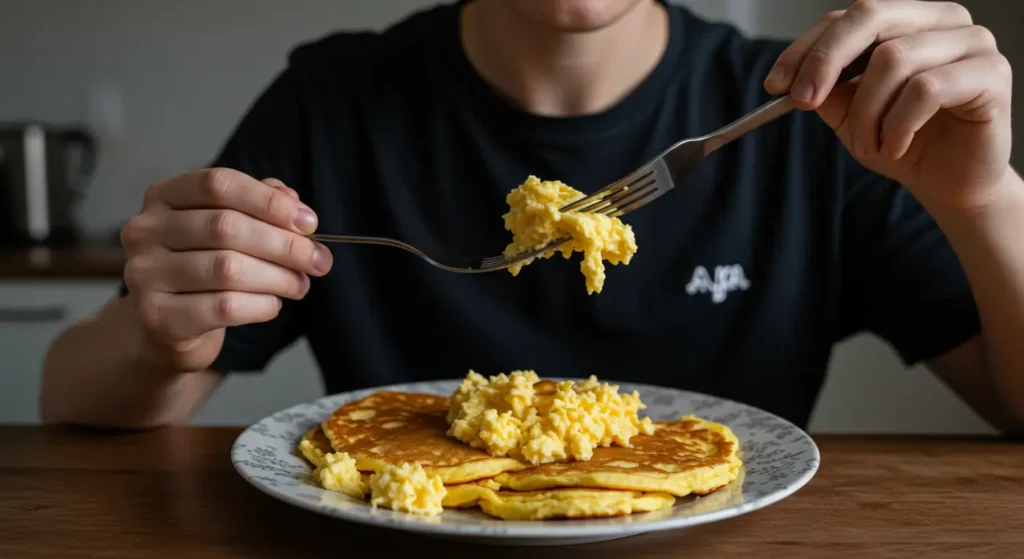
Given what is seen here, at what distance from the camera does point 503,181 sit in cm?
155

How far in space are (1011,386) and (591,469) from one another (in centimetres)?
76

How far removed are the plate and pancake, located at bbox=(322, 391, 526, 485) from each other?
1.9 inches

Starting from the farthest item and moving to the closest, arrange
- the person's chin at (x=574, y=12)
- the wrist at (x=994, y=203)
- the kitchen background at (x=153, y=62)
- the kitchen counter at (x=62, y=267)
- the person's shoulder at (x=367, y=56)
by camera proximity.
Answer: the kitchen background at (x=153, y=62)
the kitchen counter at (x=62, y=267)
the person's shoulder at (x=367, y=56)
the person's chin at (x=574, y=12)
the wrist at (x=994, y=203)

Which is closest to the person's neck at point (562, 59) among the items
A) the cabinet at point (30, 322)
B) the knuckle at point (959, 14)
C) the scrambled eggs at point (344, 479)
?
the knuckle at point (959, 14)

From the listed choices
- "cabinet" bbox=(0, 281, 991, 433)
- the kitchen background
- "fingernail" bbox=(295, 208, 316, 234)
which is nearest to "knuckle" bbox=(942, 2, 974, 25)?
"fingernail" bbox=(295, 208, 316, 234)

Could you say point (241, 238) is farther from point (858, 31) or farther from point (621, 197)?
point (858, 31)

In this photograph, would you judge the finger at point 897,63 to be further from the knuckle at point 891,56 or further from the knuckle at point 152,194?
the knuckle at point 152,194

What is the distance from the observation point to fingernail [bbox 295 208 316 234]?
41.5 inches

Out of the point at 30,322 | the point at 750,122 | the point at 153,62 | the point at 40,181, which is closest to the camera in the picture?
the point at 750,122

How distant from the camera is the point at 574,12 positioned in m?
1.32

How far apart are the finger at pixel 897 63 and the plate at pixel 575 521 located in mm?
369

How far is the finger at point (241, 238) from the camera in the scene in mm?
1040

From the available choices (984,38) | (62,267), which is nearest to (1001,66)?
(984,38)

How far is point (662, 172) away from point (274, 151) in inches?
32.2
